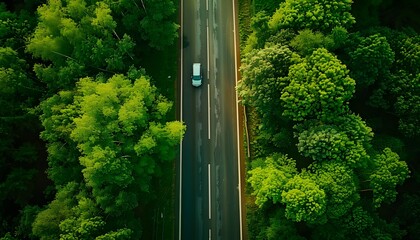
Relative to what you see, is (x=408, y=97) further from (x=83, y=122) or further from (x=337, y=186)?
(x=83, y=122)

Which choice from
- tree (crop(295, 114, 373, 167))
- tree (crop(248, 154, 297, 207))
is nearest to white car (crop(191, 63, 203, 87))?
tree (crop(248, 154, 297, 207))

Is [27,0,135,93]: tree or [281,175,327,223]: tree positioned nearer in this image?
[281,175,327,223]: tree

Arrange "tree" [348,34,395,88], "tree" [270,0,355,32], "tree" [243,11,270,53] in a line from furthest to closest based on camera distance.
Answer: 1. "tree" [243,11,270,53]
2. "tree" [270,0,355,32]
3. "tree" [348,34,395,88]

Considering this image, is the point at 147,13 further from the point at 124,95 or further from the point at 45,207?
the point at 45,207

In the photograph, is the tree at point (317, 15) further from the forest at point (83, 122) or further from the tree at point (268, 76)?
the forest at point (83, 122)

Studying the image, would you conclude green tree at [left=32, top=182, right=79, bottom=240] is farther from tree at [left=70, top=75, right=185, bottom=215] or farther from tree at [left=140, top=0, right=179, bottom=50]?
tree at [left=140, top=0, right=179, bottom=50]
